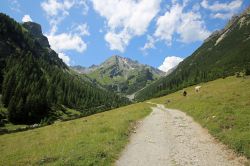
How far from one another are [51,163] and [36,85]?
156 meters

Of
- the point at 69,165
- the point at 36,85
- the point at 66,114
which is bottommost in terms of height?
the point at 69,165

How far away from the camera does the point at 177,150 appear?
21344mm

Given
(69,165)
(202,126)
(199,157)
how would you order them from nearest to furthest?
(69,165)
(199,157)
(202,126)

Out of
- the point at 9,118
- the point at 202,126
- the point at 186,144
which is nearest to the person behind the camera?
the point at 186,144

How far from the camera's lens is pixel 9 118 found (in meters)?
129

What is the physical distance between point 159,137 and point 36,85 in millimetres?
151102

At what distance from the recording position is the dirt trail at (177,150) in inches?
721

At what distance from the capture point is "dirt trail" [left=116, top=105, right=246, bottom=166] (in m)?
18.3

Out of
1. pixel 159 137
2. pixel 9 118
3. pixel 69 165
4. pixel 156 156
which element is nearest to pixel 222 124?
pixel 159 137

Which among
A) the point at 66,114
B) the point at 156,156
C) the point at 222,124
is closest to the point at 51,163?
the point at 156,156

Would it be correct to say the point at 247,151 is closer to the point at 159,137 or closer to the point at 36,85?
the point at 159,137

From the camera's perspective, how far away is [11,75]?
16388cm

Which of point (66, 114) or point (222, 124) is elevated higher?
point (66, 114)

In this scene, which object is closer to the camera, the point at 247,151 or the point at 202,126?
the point at 247,151
